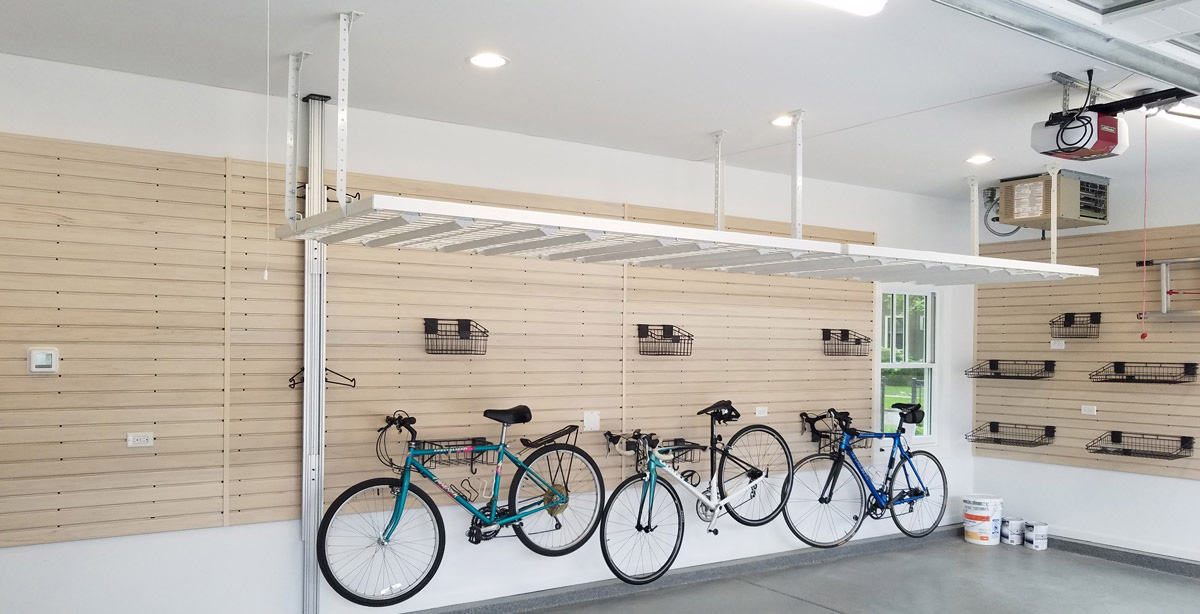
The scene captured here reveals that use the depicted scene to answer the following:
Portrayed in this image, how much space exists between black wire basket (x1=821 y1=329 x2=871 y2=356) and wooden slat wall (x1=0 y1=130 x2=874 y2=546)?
192 cm

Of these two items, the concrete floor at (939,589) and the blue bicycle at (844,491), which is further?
the blue bicycle at (844,491)

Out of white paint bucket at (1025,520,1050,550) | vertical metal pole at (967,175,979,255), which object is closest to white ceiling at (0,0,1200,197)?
vertical metal pole at (967,175,979,255)

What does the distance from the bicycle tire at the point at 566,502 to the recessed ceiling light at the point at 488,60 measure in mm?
2250

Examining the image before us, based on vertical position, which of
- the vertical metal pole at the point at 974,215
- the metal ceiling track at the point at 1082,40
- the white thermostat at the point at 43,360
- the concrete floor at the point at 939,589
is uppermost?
the metal ceiling track at the point at 1082,40

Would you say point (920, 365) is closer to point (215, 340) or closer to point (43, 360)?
point (215, 340)

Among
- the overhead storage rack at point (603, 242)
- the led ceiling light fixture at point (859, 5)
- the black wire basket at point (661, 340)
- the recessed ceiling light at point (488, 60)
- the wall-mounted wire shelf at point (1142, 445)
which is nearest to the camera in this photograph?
the led ceiling light fixture at point (859, 5)

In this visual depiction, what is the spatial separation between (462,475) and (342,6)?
2737 millimetres

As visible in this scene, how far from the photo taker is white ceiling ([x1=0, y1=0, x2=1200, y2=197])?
3303 mm

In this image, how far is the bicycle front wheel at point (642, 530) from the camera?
5.51m

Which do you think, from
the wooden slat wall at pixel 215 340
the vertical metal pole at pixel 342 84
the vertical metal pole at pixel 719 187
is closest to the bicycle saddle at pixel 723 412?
the wooden slat wall at pixel 215 340

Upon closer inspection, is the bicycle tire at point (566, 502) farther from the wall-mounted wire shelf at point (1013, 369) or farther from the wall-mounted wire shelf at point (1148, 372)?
the wall-mounted wire shelf at point (1148, 372)

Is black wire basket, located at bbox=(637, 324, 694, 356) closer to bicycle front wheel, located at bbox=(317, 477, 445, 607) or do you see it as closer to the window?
bicycle front wheel, located at bbox=(317, 477, 445, 607)

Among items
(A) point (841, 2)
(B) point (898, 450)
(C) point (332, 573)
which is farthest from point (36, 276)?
(B) point (898, 450)

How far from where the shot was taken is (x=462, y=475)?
4.99m
